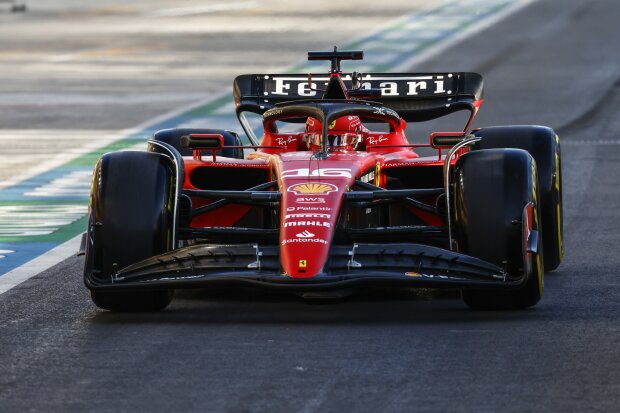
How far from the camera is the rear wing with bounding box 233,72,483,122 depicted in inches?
579

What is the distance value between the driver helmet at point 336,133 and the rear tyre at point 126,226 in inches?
69.8

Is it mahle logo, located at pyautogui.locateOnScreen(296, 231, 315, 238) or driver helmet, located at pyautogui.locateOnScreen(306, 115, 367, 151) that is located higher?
driver helmet, located at pyautogui.locateOnScreen(306, 115, 367, 151)

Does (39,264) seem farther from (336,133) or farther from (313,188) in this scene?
(313,188)

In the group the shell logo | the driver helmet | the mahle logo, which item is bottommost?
the mahle logo

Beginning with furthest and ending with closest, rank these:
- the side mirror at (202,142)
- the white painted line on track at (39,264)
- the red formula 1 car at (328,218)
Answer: the white painted line on track at (39,264), the side mirror at (202,142), the red formula 1 car at (328,218)

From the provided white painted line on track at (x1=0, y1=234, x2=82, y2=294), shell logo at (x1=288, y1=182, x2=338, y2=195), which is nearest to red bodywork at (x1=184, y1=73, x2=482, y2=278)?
shell logo at (x1=288, y1=182, x2=338, y2=195)

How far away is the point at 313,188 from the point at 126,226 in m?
1.24

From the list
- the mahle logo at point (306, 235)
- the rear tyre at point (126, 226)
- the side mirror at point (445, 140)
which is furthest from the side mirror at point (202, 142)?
the mahle logo at point (306, 235)

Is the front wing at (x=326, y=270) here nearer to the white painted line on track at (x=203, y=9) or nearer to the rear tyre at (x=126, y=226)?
the rear tyre at (x=126, y=226)

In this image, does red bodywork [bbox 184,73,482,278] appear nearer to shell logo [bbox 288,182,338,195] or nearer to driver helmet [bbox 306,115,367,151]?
shell logo [bbox 288,182,338,195]

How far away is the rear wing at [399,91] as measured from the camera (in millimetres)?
14703

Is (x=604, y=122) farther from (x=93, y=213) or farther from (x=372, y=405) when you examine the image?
(x=372, y=405)

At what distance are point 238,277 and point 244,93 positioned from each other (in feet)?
15.2

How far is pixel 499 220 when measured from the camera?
35.9ft
